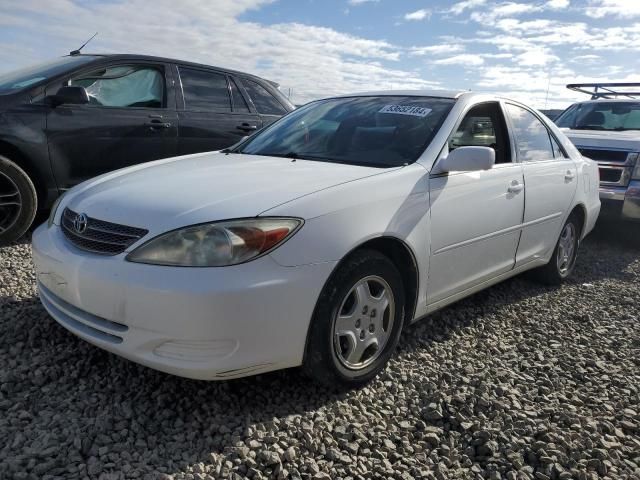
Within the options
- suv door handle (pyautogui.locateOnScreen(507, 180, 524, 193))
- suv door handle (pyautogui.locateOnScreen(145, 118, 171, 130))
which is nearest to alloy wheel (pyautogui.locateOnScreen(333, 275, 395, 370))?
suv door handle (pyautogui.locateOnScreen(507, 180, 524, 193))

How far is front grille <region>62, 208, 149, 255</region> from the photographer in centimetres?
231

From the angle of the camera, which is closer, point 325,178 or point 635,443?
point 635,443

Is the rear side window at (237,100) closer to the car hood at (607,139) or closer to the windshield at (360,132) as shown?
the windshield at (360,132)

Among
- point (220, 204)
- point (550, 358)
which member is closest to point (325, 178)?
point (220, 204)

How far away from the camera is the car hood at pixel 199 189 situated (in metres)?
2.31

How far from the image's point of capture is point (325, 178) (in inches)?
106

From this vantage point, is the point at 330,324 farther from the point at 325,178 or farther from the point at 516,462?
the point at 516,462

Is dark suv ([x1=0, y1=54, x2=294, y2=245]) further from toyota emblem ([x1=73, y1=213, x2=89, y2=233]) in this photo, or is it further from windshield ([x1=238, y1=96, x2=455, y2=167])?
toyota emblem ([x1=73, y1=213, x2=89, y2=233])

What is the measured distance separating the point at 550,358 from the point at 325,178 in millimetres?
1752

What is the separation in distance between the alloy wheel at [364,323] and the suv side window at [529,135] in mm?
1814

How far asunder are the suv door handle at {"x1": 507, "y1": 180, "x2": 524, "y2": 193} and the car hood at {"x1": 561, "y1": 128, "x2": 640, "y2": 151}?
136 inches

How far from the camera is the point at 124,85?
16.5 ft

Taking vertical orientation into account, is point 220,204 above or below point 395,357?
above

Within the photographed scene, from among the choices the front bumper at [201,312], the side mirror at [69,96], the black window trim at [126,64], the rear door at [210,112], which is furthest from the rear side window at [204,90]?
the front bumper at [201,312]
